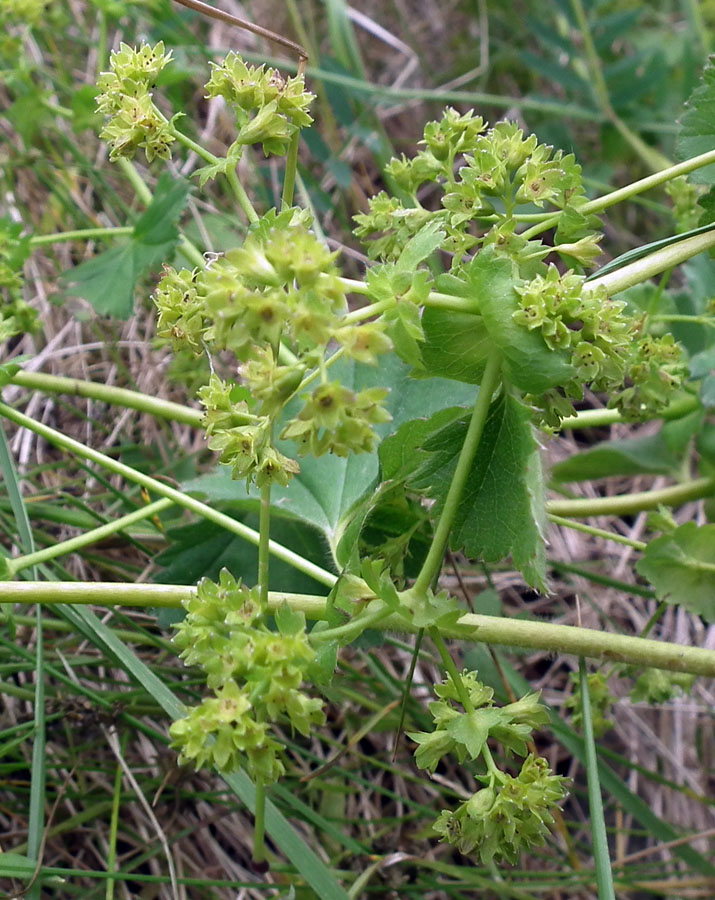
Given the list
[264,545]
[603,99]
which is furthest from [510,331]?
[603,99]

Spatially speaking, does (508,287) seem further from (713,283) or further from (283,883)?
(283,883)

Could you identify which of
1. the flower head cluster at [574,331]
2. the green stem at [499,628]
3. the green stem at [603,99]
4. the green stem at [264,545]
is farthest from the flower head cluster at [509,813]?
the green stem at [603,99]

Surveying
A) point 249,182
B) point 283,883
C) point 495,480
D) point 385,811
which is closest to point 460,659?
point 385,811

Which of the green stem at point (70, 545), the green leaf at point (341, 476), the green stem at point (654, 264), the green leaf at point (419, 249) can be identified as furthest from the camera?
the green leaf at point (341, 476)

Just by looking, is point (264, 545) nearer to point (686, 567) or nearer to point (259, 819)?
point (259, 819)

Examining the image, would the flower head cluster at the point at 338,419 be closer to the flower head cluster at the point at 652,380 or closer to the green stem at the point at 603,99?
the flower head cluster at the point at 652,380
